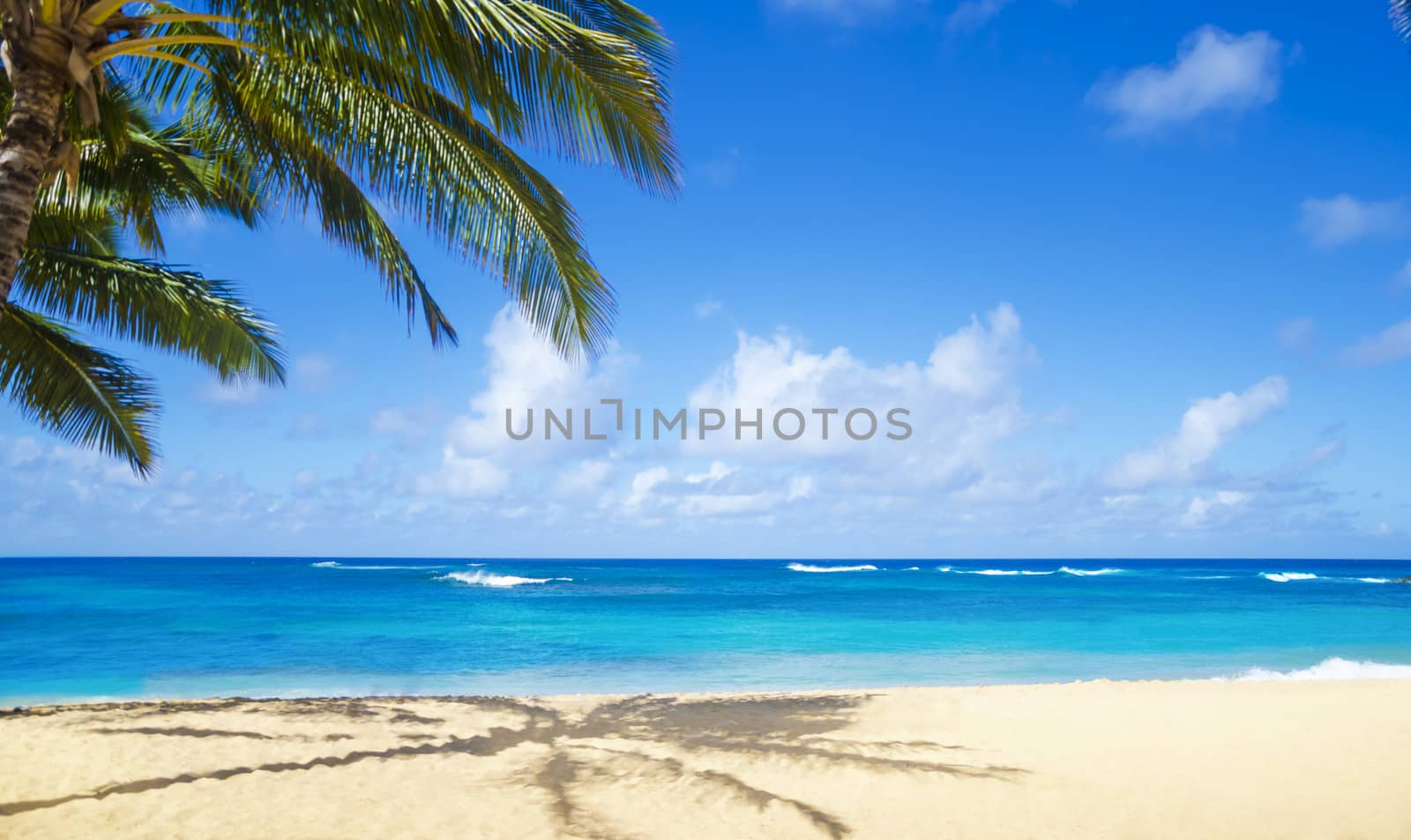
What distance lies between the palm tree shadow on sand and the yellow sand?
1.1 inches

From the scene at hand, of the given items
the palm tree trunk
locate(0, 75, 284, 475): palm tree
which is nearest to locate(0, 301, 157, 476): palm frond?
locate(0, 75, 284, 475): palm tree

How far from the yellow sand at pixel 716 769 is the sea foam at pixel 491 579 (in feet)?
96.3

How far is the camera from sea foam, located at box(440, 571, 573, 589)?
37.5 meters

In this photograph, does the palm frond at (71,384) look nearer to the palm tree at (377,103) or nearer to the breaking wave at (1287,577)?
the palm tree at (377,103)

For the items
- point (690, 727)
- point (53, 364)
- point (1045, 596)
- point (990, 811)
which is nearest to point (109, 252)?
point (53, 364)

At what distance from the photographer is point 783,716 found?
7488mm

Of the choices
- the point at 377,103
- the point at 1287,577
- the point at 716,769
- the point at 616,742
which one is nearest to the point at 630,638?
the point at 616,742

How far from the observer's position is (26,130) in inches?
127

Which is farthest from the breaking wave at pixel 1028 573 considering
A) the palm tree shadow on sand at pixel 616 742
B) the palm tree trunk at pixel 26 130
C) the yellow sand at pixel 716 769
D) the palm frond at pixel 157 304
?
the palm tree trunk at pixel 26 130

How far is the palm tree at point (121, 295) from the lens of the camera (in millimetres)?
6223

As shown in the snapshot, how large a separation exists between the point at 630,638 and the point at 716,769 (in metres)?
12.8

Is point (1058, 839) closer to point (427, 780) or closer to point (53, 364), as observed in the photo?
point (427, 780)

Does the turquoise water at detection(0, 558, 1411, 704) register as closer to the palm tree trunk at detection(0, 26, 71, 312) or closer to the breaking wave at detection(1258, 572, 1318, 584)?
the palm tree trunk at detection(0, 26, 71, 312)

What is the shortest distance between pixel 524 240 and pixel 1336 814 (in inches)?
245
